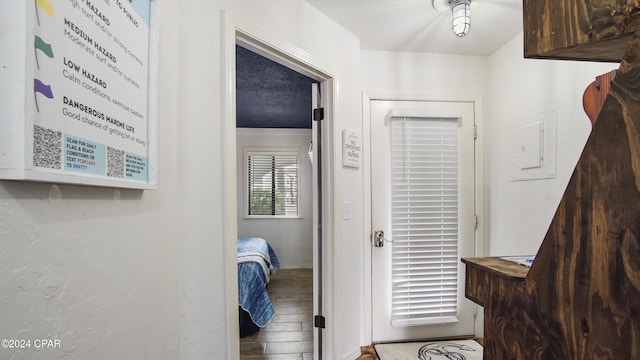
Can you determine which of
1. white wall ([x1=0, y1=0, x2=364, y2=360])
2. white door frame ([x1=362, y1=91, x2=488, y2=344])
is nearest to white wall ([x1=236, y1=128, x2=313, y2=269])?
white door frame ([x1=362, y1=91, x2=488, y2=344])

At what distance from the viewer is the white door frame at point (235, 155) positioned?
1289mm

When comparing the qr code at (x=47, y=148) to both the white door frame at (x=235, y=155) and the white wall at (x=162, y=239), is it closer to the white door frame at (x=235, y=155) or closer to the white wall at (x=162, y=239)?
the white wall at (x=162, y=239)

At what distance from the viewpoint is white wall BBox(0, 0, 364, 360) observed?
1.66 feet

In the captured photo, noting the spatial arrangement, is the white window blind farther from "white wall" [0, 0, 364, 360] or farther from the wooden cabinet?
the wooden cabinet

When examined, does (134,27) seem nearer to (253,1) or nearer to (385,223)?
(253,1)

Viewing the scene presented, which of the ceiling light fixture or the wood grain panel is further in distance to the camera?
the ceiling light fixture

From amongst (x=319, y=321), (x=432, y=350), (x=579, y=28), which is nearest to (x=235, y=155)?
(x=579, y=28)

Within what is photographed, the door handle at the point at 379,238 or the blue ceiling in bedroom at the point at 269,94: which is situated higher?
the blue ceiling in bedroom at the point at 269,94

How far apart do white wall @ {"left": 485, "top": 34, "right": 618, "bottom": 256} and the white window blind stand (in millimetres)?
3296

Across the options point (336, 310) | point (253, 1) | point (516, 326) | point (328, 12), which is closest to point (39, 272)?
point (516, 326)

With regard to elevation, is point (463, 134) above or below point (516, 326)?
above

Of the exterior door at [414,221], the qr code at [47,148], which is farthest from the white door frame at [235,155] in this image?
the qr code at [47,148]

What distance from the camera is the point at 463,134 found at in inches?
95.3

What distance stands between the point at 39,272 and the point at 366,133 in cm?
209
